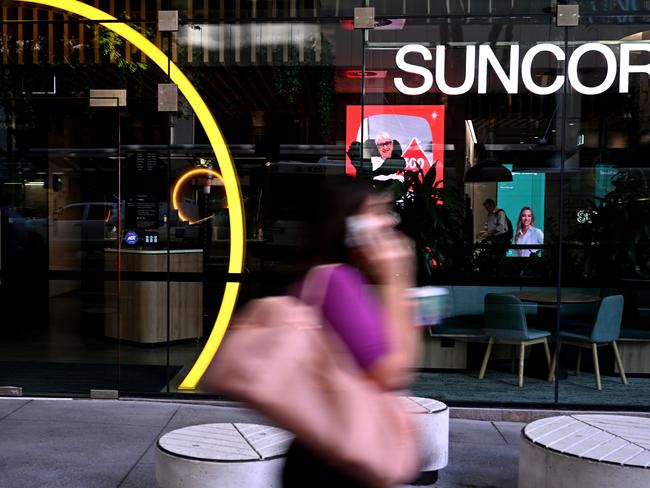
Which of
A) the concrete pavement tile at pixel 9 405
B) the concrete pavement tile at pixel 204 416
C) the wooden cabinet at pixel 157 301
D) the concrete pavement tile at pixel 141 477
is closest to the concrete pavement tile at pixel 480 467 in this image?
the concrete pavement tile at pixel 204 416

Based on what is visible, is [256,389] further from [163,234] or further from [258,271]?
[163,234]

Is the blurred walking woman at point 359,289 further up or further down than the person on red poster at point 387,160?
further down

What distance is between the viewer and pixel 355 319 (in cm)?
196

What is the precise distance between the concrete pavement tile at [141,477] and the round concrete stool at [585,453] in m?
2.29

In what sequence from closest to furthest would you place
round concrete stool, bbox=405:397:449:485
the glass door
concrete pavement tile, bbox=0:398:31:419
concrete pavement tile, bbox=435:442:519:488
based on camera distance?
round concrete stool, bbox=405:397:449:485 → concrete pavement tile, bbox=435:442:519:488 → concrete pavement tile, bbox=0:398:31:419 → the glass door

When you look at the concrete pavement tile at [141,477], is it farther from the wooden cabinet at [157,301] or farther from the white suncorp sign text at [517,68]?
the white suncorp sign text at [517,68]

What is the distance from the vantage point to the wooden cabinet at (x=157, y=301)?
739cm

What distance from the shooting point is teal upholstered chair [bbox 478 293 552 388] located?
23.4 feet

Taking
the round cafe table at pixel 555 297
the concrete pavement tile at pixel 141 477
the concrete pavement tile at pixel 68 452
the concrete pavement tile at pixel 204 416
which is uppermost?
the round cafe table at pixel 555 297

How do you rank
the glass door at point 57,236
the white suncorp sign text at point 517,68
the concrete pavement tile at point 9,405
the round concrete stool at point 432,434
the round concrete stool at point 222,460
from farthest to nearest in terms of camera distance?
the glass door at point 57,236
the white suncorp sign text at point 517,68
the concrete pavement tile at point 9,405
the round concrete stool at point 432,434
the round concrete stool at point 222,460

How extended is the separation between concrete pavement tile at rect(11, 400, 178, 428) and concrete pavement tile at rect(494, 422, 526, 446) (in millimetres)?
2737

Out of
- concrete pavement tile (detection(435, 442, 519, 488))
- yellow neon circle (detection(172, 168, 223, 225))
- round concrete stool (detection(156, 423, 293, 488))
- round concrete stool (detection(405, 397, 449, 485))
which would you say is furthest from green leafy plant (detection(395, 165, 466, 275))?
round concrete stool (detection(156, 423, 293, 488))

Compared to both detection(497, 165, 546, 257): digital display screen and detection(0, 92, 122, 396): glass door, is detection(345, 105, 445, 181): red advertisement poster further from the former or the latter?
detection(0, 92, 122, 396): glass door

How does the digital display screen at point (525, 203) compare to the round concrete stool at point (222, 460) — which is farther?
the digital display screen at point (525, 203)
